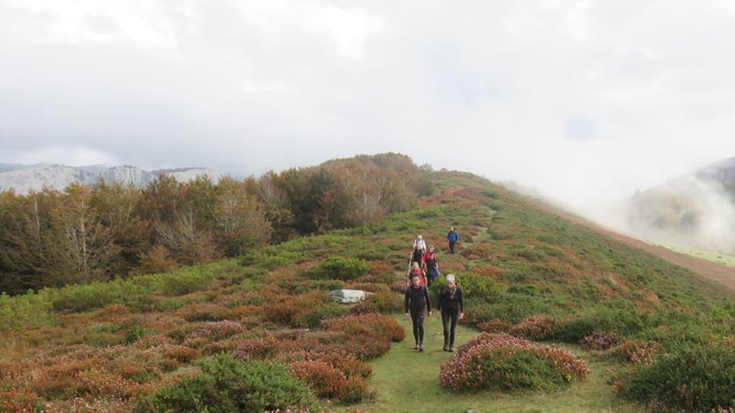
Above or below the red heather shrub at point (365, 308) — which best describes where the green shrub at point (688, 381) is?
above

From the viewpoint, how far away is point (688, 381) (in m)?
6.04

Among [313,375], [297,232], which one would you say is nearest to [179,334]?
[313,375]

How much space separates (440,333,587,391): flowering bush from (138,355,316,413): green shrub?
9.61 ft

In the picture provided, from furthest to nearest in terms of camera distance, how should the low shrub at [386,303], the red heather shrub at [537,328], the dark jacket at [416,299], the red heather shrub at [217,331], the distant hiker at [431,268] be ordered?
the distant hiker at [431,268] < the low shrub at [386,303] < the red heather shrub at [217,331] < the red heather shrub at [537,328] < the dark jacket at [416,299]

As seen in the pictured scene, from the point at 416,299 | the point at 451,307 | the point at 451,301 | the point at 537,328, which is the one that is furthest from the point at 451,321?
the point at 537,328

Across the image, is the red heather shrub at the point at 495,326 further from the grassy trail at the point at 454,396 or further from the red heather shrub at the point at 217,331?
the red heather shrub at the point at 217,331

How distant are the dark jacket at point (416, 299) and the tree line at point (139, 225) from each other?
23904 millimetres

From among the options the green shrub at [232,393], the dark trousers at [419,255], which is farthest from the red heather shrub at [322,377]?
the dark trousers at [419,255]

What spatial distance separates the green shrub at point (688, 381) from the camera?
563 cm

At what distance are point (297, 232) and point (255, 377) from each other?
137 ft

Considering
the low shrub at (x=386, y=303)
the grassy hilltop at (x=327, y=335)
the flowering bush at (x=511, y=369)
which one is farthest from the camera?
the low shrub at (x=386, y=303)

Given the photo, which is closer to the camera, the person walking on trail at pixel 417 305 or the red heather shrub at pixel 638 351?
the red heather shrub at pixel 638 351

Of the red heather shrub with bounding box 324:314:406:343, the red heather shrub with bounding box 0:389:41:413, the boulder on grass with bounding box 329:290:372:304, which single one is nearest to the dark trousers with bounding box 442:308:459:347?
the red heather shrub with bounding box 324:314:406:343

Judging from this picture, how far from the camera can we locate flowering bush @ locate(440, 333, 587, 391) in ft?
24.0
